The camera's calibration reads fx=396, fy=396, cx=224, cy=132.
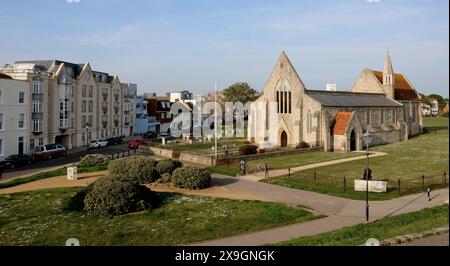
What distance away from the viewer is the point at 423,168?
107 feet

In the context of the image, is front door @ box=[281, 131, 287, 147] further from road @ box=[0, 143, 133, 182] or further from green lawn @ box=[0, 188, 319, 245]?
green lawn @ box=[0, 188, 319, 245]

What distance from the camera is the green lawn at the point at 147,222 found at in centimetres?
1711

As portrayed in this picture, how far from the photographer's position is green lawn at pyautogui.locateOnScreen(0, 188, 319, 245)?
17.1m

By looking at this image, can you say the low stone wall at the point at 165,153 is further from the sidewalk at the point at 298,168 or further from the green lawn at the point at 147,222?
the green lawn at the point at 147,222

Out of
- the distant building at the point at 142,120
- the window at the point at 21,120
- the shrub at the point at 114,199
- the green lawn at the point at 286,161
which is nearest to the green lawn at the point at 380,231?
the shrub at the point at 114,199

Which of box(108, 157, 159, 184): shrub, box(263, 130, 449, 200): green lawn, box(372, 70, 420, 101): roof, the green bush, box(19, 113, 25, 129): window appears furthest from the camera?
box(372, 70, 420, 101): roof

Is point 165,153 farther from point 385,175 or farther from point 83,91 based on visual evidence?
point 385,175

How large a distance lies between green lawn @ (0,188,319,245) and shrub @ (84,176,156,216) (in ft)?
1.84

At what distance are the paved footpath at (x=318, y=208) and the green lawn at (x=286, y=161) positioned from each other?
5.90 meters

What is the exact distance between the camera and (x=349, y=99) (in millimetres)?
57188

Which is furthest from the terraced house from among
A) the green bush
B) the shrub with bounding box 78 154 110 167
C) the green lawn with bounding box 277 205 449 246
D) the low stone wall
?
the green lawn with bounding box 277 205 449 246
